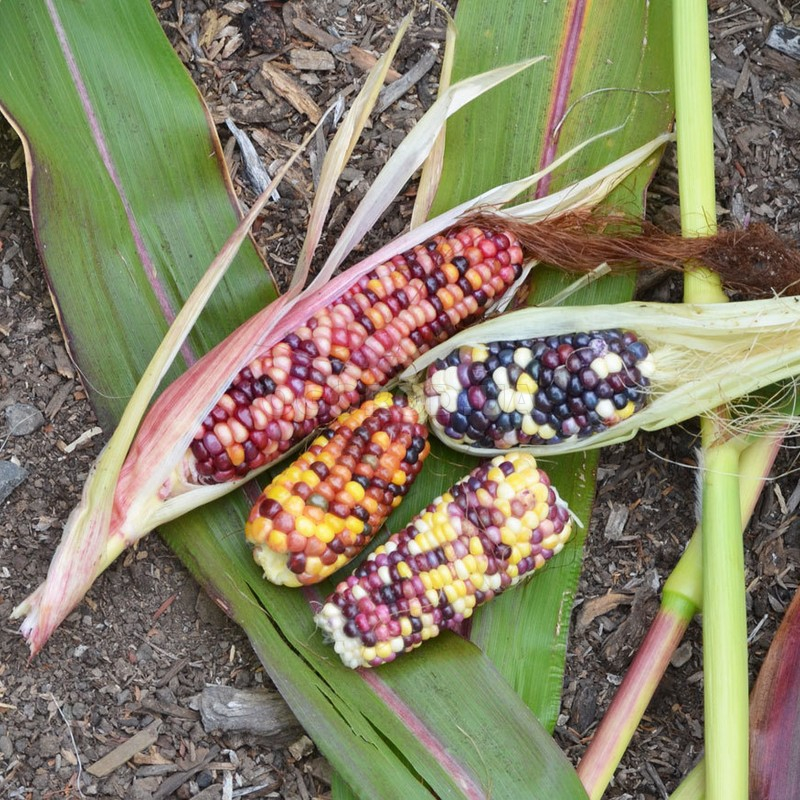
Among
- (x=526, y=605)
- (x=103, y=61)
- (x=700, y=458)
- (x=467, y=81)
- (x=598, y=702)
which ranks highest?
(x=103, y=61)

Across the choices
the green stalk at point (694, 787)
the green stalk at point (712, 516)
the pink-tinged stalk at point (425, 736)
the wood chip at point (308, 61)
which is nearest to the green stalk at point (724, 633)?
the green stalk at point (712, 516)

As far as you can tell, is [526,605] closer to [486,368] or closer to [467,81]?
[486,368]

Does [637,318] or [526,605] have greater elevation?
[637,318]

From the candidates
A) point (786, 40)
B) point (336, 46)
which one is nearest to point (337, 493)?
point (336, 46)

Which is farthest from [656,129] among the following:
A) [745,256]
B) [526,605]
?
[526,605]

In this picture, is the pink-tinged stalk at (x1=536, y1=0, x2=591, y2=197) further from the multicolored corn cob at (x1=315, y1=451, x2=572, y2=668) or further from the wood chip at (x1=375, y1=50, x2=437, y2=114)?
the multicolored corn cob at (x1=315, y1=451, x2=572, y2=668)

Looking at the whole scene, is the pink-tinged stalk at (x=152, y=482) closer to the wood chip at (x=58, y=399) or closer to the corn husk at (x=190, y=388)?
the corn husk at (x=190, y=388)

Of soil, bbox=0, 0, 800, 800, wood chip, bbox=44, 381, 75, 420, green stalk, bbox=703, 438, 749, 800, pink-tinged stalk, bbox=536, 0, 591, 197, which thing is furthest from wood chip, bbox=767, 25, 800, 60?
wood chip, bbox=44, 381, 75, 420
